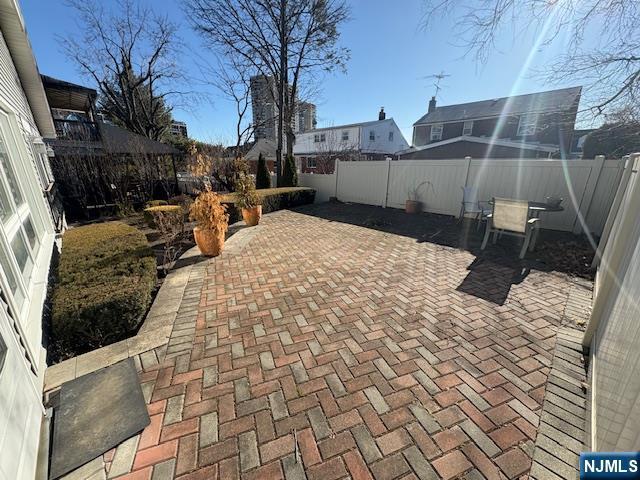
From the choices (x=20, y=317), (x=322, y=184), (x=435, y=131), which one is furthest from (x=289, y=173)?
(x=435, y=131)

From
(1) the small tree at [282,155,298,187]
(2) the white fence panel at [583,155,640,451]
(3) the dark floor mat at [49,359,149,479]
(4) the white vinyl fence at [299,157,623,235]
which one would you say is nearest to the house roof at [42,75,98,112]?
(1) the small tree at [282,155,298,187]

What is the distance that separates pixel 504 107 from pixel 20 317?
25.1 m

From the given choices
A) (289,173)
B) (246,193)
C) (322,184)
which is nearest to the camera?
(246,193)

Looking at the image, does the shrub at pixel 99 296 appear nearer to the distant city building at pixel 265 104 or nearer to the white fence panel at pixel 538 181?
the white fence panel at pixel 538 181

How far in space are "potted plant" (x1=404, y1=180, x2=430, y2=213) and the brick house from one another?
34.5 ft

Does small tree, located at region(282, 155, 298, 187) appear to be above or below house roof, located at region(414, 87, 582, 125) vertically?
below

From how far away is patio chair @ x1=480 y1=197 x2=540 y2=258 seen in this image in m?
4.62

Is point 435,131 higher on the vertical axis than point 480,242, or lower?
higher

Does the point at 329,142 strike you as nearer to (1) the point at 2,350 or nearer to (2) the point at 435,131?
(2) the point at 435,131

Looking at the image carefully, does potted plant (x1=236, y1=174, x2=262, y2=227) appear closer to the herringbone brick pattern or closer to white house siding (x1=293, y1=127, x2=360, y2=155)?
the herringbone brick pattern

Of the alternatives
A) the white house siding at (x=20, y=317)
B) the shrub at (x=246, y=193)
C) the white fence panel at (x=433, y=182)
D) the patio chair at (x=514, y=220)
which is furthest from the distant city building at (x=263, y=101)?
the patio chair at (x=514, y=220)

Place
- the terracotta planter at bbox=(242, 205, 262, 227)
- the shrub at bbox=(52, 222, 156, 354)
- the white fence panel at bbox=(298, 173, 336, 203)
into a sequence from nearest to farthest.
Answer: the shrub at bbox=(52, 222, 156, 354), the terracotta planter at bbox=(242, 205, 262, 227), the white fence panel at bbox=(298, 173, 336, 203)

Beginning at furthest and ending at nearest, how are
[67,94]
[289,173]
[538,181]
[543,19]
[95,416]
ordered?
[289,173] → [67,94] → [538,181] → [543,19] → [95,416]

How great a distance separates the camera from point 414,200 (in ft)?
29.8
